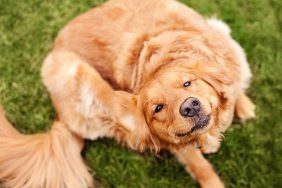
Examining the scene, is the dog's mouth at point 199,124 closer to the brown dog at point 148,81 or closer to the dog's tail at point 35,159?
the brown dog at point 148,81

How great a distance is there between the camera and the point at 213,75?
12.6 ft

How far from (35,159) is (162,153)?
3.84 ft

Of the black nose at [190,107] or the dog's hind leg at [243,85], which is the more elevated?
the black nose at [190,107]

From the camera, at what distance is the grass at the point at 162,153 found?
4828mm

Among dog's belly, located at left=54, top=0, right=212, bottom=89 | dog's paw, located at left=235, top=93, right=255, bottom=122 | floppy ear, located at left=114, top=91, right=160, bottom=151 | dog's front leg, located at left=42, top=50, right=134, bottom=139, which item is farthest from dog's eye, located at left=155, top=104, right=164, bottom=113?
dog's paw, located at left=235, top=93, right=255, bottom=122

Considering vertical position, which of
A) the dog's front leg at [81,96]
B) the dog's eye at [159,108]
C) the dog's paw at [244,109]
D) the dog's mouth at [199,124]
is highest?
the dog's eye at [159,108]

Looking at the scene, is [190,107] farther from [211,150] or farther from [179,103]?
[211,150]

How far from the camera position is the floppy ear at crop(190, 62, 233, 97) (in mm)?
3801

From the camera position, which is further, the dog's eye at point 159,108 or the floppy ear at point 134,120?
the floppy ear at point 134,120

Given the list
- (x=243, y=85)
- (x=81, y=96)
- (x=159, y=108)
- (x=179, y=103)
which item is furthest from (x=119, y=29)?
(x=243, y=85)

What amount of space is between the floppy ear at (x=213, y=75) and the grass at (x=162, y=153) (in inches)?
43.3

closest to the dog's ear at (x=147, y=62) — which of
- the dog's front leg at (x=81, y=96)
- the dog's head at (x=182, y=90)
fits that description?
the dog's head at (x=182, y=90)

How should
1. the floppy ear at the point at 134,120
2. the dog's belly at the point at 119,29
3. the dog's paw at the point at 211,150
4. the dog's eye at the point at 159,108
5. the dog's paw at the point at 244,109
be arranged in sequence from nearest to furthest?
the dog's eye at the point at 159,108 → the floppy ear at the point at 134,120 → the dog's belly at the point at 119,29 → the dog's paw at the point at 211,150 → the dog's paw at the point at 244,109

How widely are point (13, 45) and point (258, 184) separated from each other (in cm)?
282
